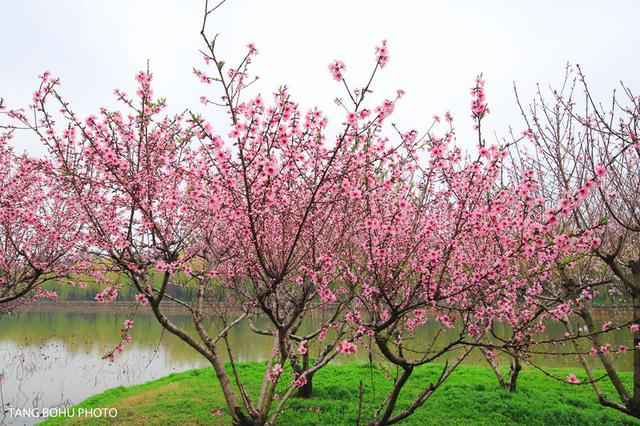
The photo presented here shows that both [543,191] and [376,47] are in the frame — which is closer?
[376,47]

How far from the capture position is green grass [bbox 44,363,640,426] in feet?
25.5

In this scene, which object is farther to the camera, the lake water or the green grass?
the lake water

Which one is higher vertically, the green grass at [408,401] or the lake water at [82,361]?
the green grass at [408,401]

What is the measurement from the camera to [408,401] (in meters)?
8.84

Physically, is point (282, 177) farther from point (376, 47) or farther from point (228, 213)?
point (376, 47)

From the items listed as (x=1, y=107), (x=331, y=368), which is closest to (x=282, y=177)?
(x=1, y=107)

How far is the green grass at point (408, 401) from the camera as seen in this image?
306 inches

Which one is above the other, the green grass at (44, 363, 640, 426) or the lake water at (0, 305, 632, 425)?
A: the green grass at (44, 363, 640, 426)

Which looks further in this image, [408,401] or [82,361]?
[82,361]

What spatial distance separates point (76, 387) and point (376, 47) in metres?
15.8

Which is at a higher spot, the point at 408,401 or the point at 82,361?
the point at 408,401

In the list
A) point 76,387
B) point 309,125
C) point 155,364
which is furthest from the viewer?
point 155,364

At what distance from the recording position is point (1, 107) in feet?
17.7

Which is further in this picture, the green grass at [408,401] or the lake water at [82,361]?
the lake water at [82,361]
